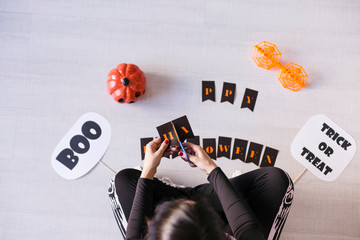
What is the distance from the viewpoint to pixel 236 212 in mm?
849

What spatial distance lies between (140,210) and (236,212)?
259 millimetres

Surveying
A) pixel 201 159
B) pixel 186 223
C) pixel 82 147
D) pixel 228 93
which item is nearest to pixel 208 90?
pixel 228 93

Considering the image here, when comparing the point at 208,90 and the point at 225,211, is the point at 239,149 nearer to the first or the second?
the point at 208,90

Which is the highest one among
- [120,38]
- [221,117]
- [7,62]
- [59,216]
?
[120,38]

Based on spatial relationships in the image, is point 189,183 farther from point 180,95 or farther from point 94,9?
point 94,9

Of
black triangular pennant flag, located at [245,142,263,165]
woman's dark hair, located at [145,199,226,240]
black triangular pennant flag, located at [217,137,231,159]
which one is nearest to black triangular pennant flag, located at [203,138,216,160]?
black triangular pennant flag, located at [217,137,231,159]

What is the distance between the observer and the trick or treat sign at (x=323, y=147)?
4.12 ft

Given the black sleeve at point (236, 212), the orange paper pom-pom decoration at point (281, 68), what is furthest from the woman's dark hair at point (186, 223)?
the orange paper pom-pom decoration at point (281, 68)

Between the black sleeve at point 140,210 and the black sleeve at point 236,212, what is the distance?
184 mm

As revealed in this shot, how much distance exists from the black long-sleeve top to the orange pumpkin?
1.34 ft

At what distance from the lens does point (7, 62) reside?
1310mm

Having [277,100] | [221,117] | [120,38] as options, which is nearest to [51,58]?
[120,38]

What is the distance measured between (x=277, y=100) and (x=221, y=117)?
9.5 inches

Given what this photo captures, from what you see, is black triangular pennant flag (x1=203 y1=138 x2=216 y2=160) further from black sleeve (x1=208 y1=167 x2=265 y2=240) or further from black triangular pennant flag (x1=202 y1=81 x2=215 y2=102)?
black sleeve (x1=208 y1=167 x2=265 y2=240)
